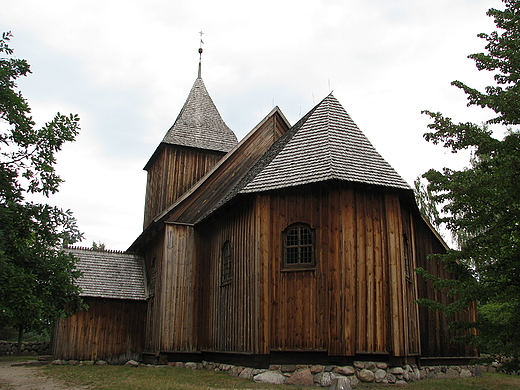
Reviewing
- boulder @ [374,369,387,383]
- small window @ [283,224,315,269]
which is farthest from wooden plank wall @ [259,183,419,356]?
boulder @ [374,369,387,383]

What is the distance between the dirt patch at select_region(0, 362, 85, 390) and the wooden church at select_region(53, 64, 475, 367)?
3228 millimetres

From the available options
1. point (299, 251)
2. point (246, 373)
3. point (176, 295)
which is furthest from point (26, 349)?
point (299, 251)

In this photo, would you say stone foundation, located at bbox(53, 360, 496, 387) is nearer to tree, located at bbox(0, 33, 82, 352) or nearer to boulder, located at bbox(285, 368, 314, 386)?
boulder, located at bbox(285, 368, 314, 386)

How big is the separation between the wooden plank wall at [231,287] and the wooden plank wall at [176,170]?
3682 mm

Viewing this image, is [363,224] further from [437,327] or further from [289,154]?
[437,327]

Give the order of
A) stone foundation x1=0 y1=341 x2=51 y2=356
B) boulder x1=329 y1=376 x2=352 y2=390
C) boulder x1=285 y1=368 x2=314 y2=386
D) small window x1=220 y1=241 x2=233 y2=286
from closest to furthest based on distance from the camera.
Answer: boulder x1=329 y1=376 x2=352 y2=390, boulder x1=285 y1=368 x2=314 y2=386, small window x1=220 y1=241 x2=233 y2=286, stone foundation x1=0 y1=341 x2=51 y2=356

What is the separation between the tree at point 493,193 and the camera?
925 cm

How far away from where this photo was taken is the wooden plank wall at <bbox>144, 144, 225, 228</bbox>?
21.5m

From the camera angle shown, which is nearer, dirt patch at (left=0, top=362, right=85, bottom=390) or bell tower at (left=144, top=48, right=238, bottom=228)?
dirt patch at (left=0, top=362, right=85, bottom=390)

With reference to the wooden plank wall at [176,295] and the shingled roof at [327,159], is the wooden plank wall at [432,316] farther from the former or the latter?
the wooden plank wall at [176,295]

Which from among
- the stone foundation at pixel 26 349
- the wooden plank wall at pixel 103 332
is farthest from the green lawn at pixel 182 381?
the stone foundation at pixel 26 349

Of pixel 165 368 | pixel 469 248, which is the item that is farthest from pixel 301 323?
pixel 165 368

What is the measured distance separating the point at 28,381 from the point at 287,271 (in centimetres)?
758

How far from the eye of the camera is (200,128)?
23.4 metres
